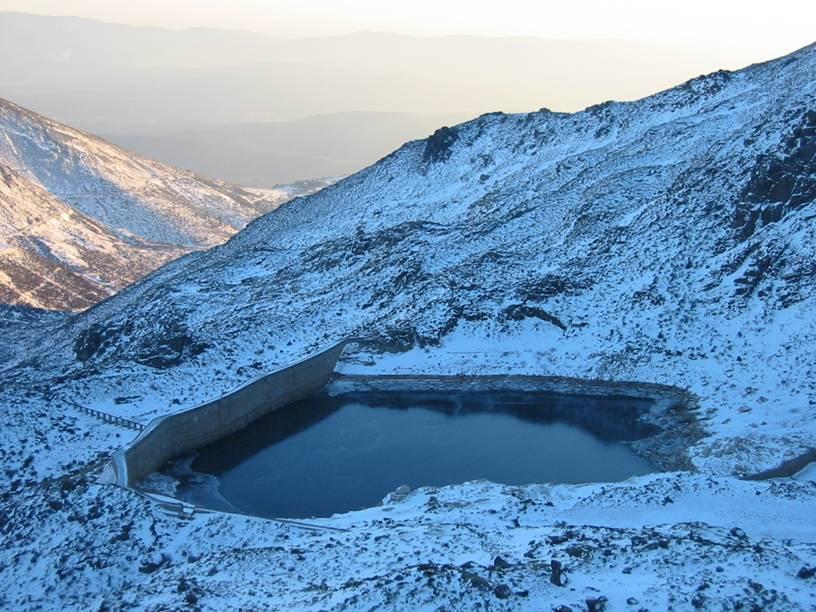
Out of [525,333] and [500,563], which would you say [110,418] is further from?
[525,333]

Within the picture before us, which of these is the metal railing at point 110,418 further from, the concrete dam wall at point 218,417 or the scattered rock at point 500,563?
the scattered rock at point 500,563

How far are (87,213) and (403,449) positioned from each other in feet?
274

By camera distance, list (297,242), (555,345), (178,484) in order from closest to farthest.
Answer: (178,484) < (555,345) < (297,242)

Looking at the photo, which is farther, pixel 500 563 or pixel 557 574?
pixel 500 563

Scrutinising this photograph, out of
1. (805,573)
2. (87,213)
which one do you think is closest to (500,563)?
(805,573)

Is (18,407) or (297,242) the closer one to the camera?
(18,407)

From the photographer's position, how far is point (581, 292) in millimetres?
44469

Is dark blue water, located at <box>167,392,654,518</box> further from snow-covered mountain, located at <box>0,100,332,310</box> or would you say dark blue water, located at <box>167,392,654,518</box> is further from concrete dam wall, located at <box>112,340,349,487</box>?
snow-covered mountain, located at <box>0,100,332,310</box>

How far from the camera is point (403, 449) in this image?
35438 millimetres

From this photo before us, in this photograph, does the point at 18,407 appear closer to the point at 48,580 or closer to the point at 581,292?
the point at 48,580

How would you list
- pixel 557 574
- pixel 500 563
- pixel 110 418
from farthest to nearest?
pixel 110 418, pixel 500 563, pixel 557 574

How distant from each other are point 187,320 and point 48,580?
26.0 m

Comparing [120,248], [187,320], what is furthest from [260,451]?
[120,248]

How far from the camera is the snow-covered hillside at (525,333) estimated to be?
21.2 metres
